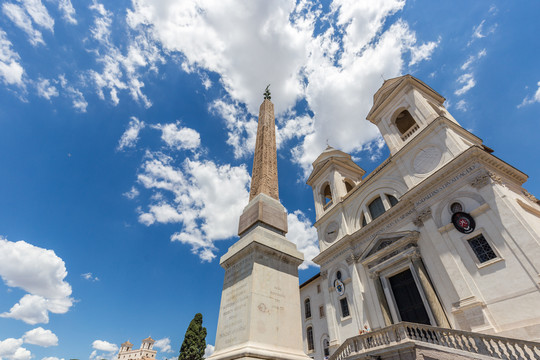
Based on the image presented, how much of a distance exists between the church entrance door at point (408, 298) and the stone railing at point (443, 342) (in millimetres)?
3890

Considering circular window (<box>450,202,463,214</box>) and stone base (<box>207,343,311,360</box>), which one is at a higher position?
circular window (<box>450,202,463,214</box>)

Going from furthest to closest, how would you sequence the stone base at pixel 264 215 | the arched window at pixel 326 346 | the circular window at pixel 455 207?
the arched window at pixel 326 346 → the circular window at pixel 455 207 → the stone base at pixel 264 215

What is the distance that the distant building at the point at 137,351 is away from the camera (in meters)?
90.7

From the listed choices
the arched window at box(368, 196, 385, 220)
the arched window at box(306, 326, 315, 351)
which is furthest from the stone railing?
the arched window at box(306, 326, 315, 351)

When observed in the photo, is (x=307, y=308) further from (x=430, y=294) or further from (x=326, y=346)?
(x=430, y=294)

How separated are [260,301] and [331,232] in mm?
19754

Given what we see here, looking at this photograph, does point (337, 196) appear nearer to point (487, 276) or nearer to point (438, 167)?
point (438, 167)

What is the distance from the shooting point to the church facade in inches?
443

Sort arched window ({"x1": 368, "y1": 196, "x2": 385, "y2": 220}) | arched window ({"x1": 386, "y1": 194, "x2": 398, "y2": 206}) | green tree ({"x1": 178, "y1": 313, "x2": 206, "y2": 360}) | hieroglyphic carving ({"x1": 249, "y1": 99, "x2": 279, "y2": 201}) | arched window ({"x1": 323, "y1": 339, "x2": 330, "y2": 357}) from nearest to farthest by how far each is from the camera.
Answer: hieroglyphic carving ({"x1": 249, "y1": 99, "x2": 279, "y2": 201}) → arched window ({"x1": 386, "y1": 194, "x2": 398, "y2": 206}) → arched window ({"x1": 368, "y1": 196, "x2": 385, "y2": 220}) → arched window ({"x1": 323, "y1": 339, "x2": 330, "y2": 357}) → green tree ({"x1": 178, "y1": 313, "x2": 206, "y2": 360})

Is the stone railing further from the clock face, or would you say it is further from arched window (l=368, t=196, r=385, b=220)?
the clock face

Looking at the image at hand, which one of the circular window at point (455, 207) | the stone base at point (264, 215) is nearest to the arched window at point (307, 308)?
the circular window at point (455, 207)

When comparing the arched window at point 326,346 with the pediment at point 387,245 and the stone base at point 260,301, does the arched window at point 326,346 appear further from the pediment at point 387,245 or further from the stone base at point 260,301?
the stone base at point 260,301

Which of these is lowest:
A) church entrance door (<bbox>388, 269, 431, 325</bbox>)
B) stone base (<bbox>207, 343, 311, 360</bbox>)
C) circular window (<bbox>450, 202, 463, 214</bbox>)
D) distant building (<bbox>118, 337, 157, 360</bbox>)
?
stone base (<bbox>207, 343, 311, 360</bbox>)

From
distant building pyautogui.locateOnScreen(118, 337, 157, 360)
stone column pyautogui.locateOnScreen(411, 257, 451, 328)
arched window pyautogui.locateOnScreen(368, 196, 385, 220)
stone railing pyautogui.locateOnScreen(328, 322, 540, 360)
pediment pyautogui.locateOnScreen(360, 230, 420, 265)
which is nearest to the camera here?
stone railing pyautogui.locateOnScreen(328, 322, 540, 360)
